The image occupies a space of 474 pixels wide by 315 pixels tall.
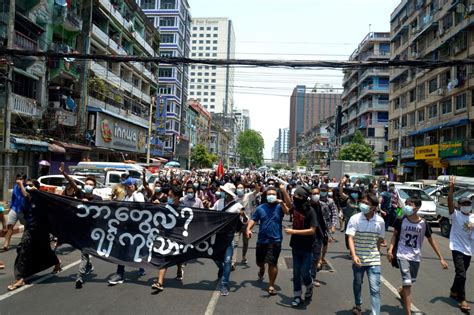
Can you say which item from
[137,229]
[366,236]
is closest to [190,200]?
[137,229]

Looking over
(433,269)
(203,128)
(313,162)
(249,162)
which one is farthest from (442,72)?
(249,162)

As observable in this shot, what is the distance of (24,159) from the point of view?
23.0 metres

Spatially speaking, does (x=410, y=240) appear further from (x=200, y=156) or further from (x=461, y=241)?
(x=200, y=156)

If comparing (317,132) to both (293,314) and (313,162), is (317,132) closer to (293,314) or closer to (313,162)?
(313,162)

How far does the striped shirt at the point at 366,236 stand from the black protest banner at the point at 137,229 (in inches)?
86.6

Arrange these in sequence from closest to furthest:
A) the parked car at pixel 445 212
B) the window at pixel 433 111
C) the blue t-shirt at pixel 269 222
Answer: the blue t-shirt at pixel 269 222
the parked car at pixel 445 212
the window at pixel 433 111

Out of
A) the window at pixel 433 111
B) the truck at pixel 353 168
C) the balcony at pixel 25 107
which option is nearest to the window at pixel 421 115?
the window at pixel 433 111

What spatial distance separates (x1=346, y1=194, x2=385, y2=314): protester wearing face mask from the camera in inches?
210

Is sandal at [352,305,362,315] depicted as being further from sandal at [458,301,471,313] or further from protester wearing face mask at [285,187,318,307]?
sandal at [458,301,471,313]

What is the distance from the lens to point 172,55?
6312 centimetres

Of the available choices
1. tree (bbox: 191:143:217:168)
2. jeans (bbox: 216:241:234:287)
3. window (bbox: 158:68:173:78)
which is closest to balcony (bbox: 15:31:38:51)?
jeans (bbox: 216:241:234:287)

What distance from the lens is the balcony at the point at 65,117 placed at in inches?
993

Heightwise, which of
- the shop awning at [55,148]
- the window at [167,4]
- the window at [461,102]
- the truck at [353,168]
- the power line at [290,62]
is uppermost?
the window at [167,4]

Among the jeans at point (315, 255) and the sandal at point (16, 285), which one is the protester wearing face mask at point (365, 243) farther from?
the sandal at point (16, 285)
